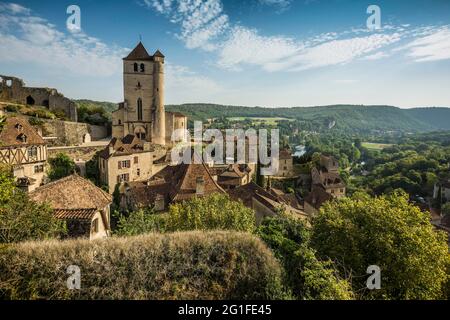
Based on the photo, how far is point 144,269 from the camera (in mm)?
9203

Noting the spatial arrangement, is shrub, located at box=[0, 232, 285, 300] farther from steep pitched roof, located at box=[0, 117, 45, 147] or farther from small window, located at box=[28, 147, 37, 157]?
small window, located at box=[28, 147, 37, 157]

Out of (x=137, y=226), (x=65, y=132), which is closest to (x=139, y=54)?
(x=65, y=132)

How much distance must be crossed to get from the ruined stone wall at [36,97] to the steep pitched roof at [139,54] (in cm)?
1235

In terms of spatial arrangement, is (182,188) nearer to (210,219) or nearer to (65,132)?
(210,219)

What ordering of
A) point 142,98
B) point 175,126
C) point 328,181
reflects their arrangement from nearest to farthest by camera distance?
1. point 142,98
2. point 175,126
3. point 328,181

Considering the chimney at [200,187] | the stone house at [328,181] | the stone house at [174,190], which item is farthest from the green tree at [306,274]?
the stone house at [328,181]

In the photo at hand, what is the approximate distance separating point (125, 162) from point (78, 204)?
760 inches

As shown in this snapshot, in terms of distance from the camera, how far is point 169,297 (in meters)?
8.66

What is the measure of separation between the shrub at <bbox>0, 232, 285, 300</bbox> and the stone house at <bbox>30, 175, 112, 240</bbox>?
427 centimetres

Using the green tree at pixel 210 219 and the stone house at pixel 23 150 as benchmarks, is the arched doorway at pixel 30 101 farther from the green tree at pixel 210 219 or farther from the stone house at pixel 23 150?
the green tree at pixel 210 219

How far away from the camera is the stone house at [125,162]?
111 feet

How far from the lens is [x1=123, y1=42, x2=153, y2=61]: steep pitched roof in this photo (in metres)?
46.2
